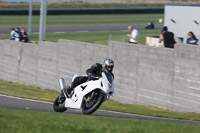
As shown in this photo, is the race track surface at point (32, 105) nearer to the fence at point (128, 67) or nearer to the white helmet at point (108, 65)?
the white helmet at point (108, 65)

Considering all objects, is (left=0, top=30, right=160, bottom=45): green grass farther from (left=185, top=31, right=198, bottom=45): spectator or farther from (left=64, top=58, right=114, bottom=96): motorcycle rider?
(left=64, top=58, right=114, bottom=96): motorcycle rider

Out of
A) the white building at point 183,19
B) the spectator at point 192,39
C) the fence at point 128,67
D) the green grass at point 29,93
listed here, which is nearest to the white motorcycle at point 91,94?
the green grass at point 29,93

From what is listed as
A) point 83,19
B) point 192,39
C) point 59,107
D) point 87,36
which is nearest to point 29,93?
point 192,39

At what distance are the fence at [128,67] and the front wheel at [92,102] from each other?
583 cm

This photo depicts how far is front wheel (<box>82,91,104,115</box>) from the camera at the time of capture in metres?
11.7

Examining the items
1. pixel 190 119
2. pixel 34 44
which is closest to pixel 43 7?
pixel 34 44

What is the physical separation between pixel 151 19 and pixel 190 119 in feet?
136

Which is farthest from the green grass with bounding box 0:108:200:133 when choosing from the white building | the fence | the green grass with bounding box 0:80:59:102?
the white building

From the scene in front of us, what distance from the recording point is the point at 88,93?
12.1 meters

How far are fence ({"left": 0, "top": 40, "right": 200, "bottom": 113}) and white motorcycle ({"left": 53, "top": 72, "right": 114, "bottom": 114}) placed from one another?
5707mm

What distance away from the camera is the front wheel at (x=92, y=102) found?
1171 centimetres

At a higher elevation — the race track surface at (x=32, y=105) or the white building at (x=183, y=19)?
the white building at (x=183, y=19)

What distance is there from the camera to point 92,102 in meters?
12.0

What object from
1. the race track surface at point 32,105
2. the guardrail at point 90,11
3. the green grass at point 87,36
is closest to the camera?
the race track surface at point 32,105
